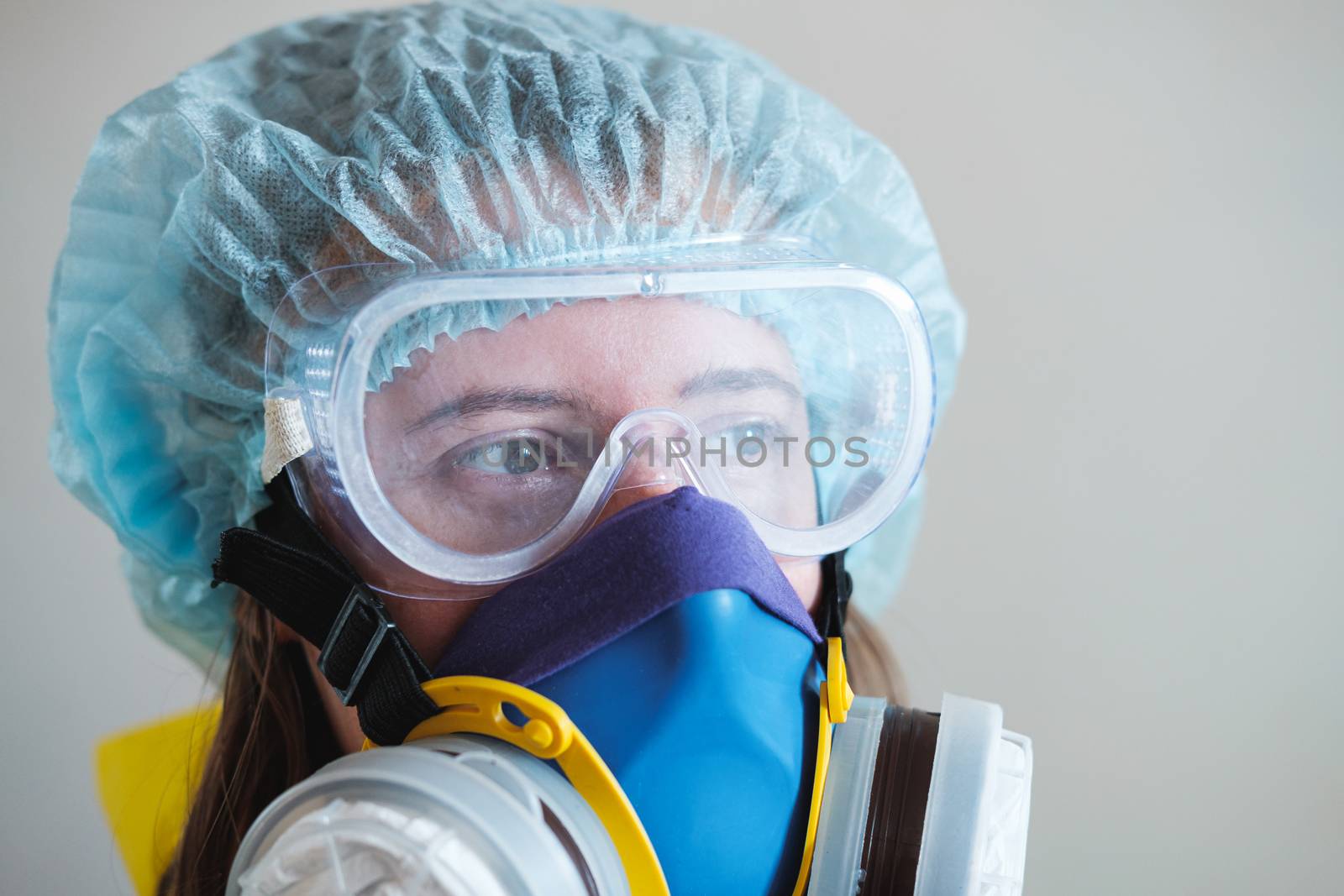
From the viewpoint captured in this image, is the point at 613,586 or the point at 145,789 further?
the point at 145,789

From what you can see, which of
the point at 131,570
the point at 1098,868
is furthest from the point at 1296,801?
the point at 131,570

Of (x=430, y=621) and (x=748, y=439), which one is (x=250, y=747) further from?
(x=748, y=439)

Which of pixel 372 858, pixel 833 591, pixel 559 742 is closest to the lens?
pixel 372 858

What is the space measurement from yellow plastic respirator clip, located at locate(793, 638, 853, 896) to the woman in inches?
5.7

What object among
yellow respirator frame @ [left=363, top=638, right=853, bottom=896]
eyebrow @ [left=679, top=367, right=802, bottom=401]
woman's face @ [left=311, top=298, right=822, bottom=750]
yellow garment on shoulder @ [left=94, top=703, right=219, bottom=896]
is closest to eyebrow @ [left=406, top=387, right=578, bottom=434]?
woman's face @ [left=311, top=298, right=822, bottom=750]

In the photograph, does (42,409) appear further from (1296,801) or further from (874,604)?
(1296,801)

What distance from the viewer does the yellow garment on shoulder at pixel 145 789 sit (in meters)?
1.62

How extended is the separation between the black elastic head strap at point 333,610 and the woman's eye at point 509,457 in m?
0.15

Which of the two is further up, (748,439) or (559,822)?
(748,439)

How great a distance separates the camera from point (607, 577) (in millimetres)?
969

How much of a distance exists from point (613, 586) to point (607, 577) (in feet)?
0.04

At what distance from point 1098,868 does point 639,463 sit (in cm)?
118

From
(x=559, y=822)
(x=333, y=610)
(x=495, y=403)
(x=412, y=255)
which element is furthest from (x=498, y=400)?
(x=559, y=822)

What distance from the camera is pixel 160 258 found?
3.75 feet
